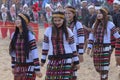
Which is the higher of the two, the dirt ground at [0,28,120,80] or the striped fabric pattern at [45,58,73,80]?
the striped fabric pattern at [45,58,73,80]

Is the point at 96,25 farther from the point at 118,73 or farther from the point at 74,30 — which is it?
the point at 118,73

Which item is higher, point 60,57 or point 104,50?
point 60,57

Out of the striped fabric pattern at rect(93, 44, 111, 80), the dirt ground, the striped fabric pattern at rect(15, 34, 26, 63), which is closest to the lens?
the striped fabric pattern at rect(15, 34, 26, 63)

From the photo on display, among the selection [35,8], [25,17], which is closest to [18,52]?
[25,17]

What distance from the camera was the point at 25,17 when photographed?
19.7 ft

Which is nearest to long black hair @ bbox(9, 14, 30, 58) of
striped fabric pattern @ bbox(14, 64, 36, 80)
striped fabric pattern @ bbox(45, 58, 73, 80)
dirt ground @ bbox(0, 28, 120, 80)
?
striped fabric pattern @ bbox(14, 64, 36, 80)

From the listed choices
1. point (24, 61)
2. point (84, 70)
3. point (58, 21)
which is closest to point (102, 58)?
point (58, 21)

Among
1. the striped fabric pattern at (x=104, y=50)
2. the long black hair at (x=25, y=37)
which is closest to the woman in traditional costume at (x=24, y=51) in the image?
the long black hair at (x=25, y=37)

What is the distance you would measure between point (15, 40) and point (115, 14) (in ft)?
12.4

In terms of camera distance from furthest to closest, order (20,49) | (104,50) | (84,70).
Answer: (84,70) → (104,50) → (20,49)

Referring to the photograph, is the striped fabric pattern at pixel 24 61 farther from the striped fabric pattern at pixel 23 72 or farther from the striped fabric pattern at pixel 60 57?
the striped fabric pattern at pixel 60 57

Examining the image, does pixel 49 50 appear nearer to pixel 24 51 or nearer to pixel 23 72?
pixel 24 51

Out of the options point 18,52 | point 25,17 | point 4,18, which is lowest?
point 4,18

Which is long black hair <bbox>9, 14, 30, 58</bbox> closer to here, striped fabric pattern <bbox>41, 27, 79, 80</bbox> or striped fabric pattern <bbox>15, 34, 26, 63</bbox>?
striped fabric pattern <bbox>15, 34, 26, 63</bbox>
